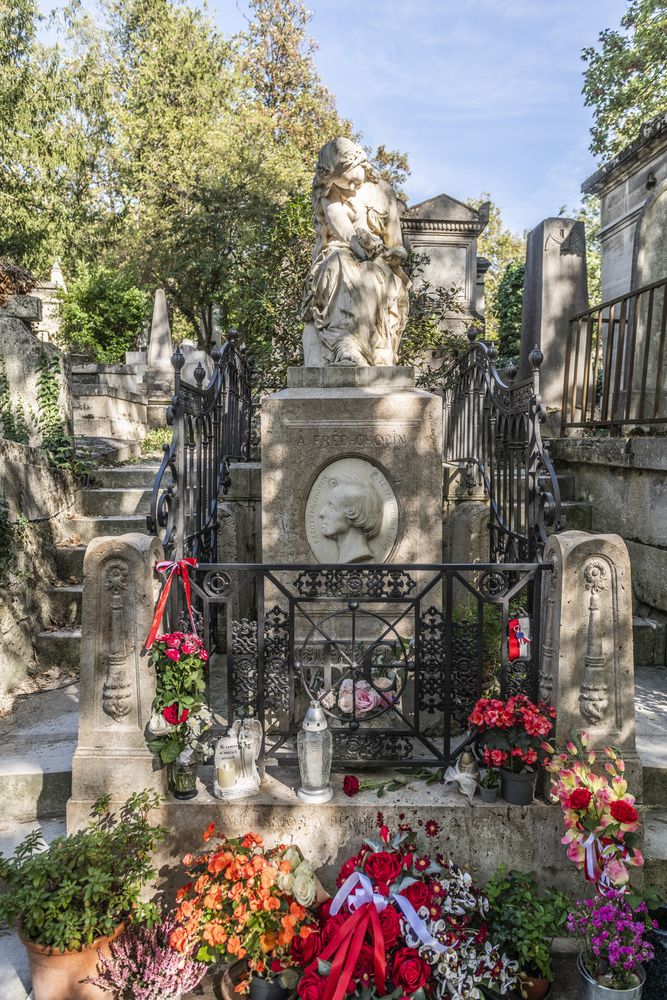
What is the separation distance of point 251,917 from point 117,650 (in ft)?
3.77

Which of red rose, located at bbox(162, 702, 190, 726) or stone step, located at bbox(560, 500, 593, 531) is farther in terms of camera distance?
stone step, located at bbox(560, 500, 593, 531)

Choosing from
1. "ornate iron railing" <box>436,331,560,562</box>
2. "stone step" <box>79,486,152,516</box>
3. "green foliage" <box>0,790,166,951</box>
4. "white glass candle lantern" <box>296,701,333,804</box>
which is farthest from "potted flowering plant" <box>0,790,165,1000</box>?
"stone step" <box>79,486,152,516</box>

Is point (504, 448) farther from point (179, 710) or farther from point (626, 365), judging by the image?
point (179, 710)

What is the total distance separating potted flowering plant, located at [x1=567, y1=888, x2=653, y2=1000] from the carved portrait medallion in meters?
2.19

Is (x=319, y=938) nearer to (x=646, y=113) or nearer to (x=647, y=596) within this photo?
(x=647, y=596)

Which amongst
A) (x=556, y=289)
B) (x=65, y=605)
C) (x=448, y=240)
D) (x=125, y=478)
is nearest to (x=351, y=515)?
(x=65, y=605)

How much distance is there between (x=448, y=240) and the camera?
1267 cm

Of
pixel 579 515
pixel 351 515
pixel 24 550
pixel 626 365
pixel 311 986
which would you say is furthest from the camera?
pixel 626 365

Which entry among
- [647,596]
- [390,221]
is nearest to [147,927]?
[647,596]

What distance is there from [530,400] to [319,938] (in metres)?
3.12

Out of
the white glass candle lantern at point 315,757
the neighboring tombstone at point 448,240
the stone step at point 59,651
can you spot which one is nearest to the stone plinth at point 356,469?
the white glass candle lantern at point 315,757

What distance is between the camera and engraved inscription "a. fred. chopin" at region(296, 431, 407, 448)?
4.06 metres

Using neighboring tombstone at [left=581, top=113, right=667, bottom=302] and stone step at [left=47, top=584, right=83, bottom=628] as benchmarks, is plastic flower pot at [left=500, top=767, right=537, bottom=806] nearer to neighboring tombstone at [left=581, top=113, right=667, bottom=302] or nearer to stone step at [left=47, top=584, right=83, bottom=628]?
stone step at [left=47, top=584, right=83, bottom=628]

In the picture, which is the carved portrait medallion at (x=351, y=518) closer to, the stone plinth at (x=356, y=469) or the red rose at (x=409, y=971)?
the stone plinth at (x=356, y=469)
